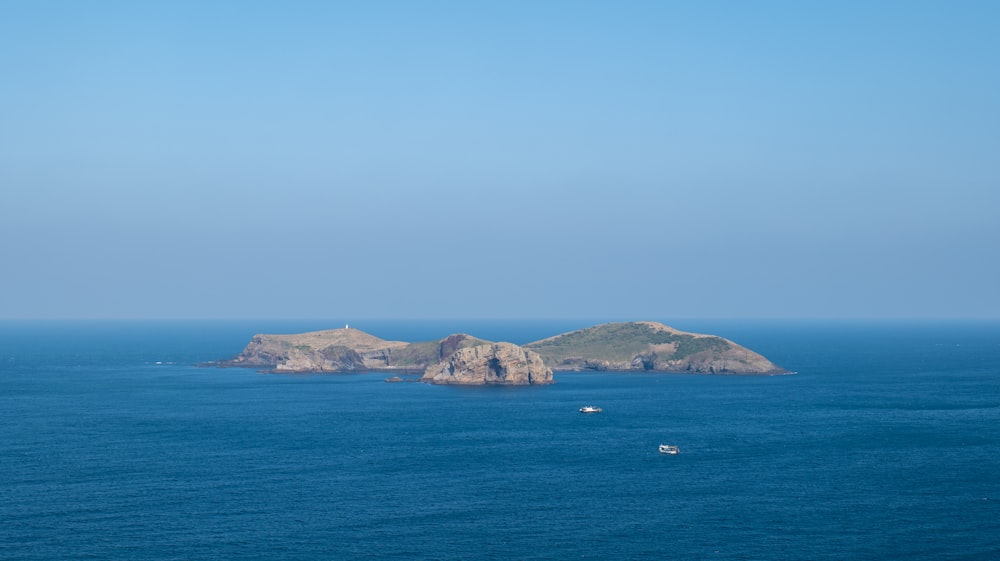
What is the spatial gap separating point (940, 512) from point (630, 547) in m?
36.1

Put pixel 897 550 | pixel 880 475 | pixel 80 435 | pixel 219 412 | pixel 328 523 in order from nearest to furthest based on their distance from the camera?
pixel 897 550 < pixel 328 523 < pixel 880 475 < pixel 80 435 < pixel 219 412

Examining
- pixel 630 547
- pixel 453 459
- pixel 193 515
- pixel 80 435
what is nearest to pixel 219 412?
pixel 80 435

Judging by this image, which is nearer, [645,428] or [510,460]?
[510,460]

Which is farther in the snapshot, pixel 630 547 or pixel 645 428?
pixel 645 428

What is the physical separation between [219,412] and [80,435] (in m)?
33.5

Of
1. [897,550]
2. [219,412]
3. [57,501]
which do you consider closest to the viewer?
[897,550]

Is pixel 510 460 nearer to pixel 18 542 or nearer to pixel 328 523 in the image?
pixel 328 523

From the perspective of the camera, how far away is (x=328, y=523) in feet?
340

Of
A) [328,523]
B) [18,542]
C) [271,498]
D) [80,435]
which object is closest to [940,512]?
[328,523]

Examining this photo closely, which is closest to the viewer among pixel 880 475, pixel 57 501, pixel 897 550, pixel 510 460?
pixel 897 550

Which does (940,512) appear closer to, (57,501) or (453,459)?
(453,459)

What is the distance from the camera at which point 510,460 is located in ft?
454

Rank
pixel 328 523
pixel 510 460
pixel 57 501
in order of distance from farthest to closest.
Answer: pixel 510 460 → pixel 57 501 → pixel 328 523

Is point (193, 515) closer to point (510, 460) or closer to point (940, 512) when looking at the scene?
point (510, 460)
